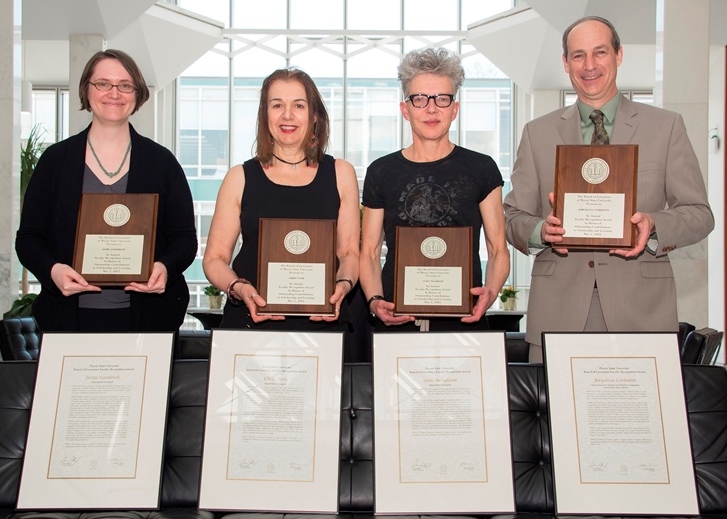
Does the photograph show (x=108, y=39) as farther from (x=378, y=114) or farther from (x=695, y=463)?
(x=695, y=463)

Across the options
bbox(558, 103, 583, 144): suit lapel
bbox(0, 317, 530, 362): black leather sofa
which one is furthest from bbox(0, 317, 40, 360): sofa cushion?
bbox(558, 103, 583, 144): suit lapel

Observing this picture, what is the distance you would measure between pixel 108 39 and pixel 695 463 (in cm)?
1041

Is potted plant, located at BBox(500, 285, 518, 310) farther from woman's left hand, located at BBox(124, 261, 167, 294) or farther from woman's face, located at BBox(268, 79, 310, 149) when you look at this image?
woman's left hand, located at BBox(124, 261, 167, 294)

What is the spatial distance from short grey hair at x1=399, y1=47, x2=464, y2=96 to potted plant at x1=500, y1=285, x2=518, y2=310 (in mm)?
7826

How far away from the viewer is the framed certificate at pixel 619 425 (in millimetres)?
2287

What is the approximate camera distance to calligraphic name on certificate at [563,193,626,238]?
8.73ft

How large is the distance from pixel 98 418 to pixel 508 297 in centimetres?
889

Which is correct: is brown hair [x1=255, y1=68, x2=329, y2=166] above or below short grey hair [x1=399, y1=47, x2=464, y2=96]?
below

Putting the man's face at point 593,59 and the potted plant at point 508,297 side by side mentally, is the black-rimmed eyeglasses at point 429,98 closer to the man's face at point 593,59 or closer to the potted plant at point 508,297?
the man's face at point 593,59

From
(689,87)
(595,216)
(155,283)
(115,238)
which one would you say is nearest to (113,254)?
(115,238)

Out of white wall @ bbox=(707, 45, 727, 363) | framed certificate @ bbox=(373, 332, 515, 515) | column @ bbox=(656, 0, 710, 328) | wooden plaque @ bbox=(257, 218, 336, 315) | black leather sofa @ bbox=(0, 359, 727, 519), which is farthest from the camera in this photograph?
white wall @ bbox=(707, 45, 727, 363)

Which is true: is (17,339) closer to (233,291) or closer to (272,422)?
(233,291)

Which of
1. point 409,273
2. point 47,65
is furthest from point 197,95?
point 409,273

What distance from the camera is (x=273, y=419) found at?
236 centimetres
